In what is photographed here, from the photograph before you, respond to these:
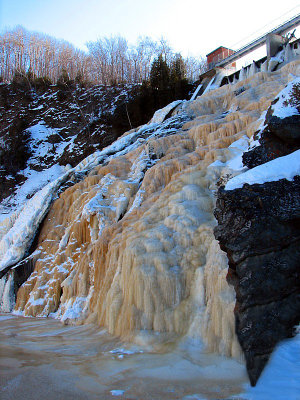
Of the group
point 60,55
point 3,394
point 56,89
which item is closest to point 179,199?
point 3,394

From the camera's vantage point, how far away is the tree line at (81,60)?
133ft

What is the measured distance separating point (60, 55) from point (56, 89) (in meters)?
12.7

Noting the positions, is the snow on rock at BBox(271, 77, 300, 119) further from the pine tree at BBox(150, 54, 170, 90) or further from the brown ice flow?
the pine tree at BBox(150, 54, 170, 90)

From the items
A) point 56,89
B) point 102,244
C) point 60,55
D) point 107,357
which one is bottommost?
point 107,357

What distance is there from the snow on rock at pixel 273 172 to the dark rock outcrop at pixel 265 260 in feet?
0.34

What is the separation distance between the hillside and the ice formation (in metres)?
0.02

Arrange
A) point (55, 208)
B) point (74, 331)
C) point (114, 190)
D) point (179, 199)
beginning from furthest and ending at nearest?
point (55, 208) < point (114, 190) < point (179, 199) < point (74, 331)

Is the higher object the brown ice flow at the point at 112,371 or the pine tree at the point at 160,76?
the pine tree at the point at 160,76

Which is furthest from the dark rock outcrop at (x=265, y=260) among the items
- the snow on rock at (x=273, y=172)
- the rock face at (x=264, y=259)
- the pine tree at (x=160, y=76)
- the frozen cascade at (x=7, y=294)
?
the pine tree at (x=160, y=76)

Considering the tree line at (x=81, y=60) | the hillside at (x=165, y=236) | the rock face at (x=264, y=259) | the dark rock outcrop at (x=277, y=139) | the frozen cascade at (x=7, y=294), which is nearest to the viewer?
the rock face at (x=264, y=259)

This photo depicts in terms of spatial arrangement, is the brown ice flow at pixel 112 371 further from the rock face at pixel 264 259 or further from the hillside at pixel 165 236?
the rock face at pixel 264 259

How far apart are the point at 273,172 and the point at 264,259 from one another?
125 cm

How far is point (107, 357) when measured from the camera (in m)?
4.77

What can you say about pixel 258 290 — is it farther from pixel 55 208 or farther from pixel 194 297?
pixel 55 208
